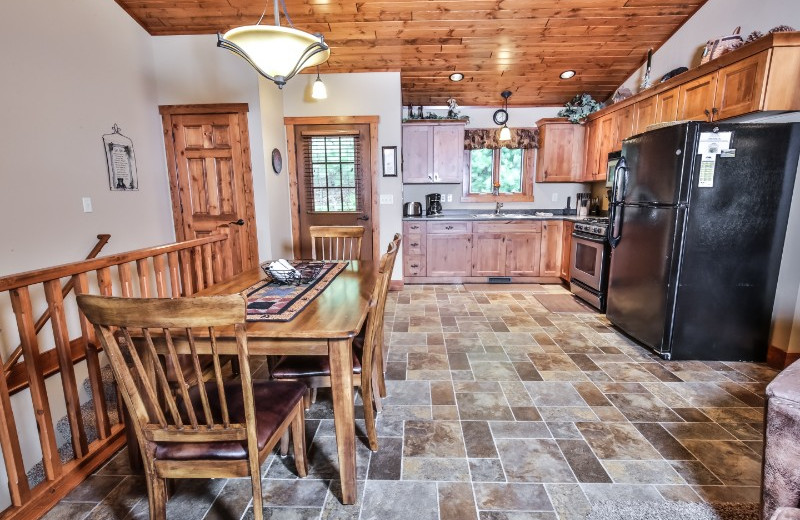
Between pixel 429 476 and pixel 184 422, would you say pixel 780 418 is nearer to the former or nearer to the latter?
pixel 429 476

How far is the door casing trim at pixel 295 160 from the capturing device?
452cm

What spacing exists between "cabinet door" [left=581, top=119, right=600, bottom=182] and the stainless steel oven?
0.99 m

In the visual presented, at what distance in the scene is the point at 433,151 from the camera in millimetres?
5082

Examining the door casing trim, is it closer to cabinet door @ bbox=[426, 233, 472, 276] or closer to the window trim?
cabinet door @ bbox=[426, 233, 472, 276]

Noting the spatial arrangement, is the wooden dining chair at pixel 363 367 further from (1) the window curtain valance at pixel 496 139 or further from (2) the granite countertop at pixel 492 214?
(1) the window curtain valance at pixel 496 139

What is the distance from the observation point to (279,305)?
169 cm

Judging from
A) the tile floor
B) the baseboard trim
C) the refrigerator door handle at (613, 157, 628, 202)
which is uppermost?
the refrigerator door handle at (613, 157, 628, 202)

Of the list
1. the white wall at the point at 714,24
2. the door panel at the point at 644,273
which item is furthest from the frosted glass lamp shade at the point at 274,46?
the white wall at the point at 714,24

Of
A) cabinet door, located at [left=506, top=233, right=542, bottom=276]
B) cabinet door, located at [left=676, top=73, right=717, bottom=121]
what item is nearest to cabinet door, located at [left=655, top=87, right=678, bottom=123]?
cabinet door, located at [left=676, top=73, right=717, bottom=121]

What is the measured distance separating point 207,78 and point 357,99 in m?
1.61

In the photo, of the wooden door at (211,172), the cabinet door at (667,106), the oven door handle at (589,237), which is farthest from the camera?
the wooden door at (211,172)

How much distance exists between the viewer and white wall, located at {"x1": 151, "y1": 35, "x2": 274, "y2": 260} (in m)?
3.86

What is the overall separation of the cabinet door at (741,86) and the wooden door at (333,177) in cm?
332

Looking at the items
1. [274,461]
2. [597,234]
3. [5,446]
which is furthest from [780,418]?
[597,234]
